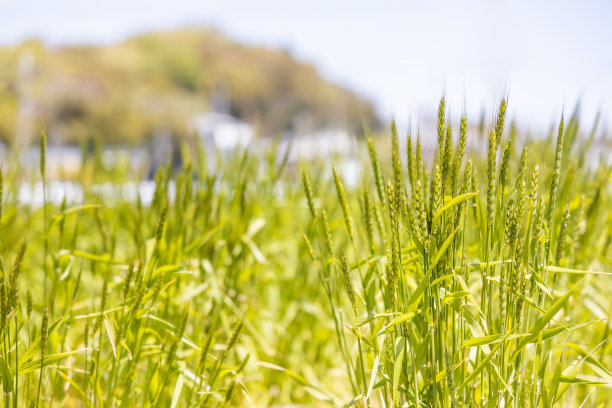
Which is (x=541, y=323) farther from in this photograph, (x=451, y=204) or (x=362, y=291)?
(x=362, y=291)

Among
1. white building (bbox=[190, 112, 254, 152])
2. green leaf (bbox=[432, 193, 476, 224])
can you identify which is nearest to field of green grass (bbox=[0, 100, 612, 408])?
green leaf (bbox=[432, 193, 476, 224])

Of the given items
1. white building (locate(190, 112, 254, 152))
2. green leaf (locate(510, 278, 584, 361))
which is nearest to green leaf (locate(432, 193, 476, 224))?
green leaf (locate(510, 278, 584, 361))

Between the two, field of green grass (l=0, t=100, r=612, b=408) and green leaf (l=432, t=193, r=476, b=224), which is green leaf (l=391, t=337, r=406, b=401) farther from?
green leaf (l=432, t=193, r=476, b=224)

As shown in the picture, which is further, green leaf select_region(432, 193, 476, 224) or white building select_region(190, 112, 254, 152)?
white building select_region(190, 112, 254, 152)

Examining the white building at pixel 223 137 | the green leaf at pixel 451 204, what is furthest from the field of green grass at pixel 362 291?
the white building at pixel 223 137

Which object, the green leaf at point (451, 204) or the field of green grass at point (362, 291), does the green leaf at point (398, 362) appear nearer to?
the field of green grass at point (362, 291)

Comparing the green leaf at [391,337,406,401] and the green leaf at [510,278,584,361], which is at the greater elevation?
the green leaf at [510,278,584,361]

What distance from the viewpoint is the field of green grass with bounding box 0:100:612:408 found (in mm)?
776

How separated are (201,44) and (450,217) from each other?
72.7 meters

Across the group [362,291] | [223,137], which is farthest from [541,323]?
[223,137]

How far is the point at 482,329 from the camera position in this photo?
848 mm

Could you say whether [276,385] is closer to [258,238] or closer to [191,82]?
[258,238]

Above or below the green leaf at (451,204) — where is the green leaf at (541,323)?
below

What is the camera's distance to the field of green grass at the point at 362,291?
78 cm
